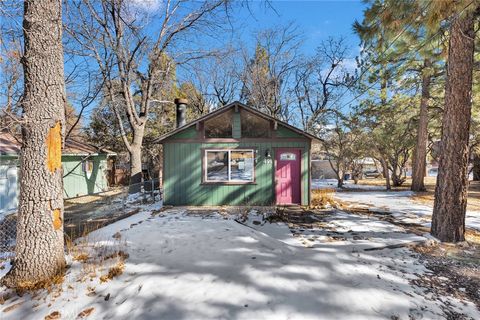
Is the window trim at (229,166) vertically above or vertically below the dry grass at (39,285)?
above

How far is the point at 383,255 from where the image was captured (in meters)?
3.96

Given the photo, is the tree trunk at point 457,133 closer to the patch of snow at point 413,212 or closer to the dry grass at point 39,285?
the patch of snow at point 413,212

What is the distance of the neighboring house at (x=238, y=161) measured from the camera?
8320mm

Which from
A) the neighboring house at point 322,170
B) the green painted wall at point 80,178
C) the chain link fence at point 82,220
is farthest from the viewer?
the neighboring house at point 322,170

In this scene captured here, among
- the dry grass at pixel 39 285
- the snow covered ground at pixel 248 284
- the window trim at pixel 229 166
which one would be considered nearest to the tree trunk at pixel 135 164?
the window trim at pixel 229 166

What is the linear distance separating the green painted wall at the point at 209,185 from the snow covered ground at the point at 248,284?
12.1 feet

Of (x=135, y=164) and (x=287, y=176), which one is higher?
(x=135, y=164)

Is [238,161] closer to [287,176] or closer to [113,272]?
[287,176]

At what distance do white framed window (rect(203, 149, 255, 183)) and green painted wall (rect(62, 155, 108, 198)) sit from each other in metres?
6.56

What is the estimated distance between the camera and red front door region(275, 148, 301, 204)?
8352mm

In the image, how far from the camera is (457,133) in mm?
4527

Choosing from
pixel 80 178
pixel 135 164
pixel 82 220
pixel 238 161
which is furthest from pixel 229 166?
pixel 80 178

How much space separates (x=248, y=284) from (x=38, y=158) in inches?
123

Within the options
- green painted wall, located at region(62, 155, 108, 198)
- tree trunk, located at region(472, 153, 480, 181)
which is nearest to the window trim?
green painted wall, located at region(62, 155, 108, 198)
